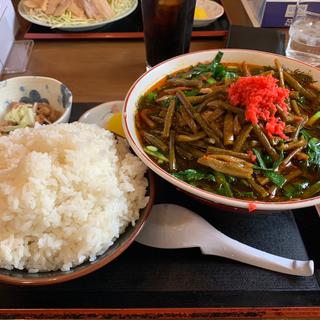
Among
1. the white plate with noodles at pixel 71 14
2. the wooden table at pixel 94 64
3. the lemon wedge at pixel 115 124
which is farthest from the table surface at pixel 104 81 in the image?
the lemon wedge at pixel 115 124

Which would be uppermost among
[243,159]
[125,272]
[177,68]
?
[177,68]

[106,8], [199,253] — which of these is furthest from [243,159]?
[106,8]

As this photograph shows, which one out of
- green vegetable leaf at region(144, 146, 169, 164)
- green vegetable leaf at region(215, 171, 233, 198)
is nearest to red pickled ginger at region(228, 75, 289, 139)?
green vegetable leaf at region(215, 171, 233, 198)

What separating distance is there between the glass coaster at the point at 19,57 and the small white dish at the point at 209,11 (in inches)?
43.0

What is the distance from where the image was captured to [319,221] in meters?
1.28

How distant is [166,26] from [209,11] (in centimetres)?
75

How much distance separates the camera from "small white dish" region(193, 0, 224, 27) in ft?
Result: 7.49

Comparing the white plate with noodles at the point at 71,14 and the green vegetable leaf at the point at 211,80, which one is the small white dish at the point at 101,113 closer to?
the green vegetable leaf at the point at 211,80

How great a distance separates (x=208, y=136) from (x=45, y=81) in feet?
2.88

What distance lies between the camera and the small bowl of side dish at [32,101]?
5.17 feet

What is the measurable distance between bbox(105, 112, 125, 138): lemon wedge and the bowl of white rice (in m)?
0.38

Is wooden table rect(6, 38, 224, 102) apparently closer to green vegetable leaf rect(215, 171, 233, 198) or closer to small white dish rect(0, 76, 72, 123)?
small white dish rect(0, 76, 72, 123)

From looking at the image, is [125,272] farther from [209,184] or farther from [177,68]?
[177,68]

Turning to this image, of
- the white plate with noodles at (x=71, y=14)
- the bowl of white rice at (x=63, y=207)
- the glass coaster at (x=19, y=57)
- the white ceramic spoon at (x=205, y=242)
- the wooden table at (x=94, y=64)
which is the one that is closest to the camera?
the bowl of white rice at (x=63, y=207)
